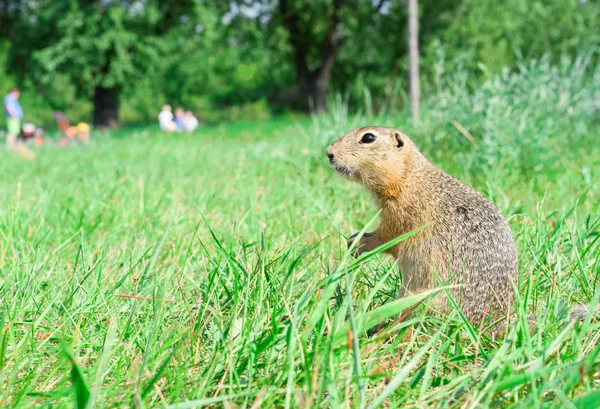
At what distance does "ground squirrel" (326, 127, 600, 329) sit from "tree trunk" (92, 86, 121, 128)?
879 inches

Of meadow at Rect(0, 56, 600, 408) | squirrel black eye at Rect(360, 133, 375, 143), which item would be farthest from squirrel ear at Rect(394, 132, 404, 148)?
meadow at Rect(0, 56, 600, 408)

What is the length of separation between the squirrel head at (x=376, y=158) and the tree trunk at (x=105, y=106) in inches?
875

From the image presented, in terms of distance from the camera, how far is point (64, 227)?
2939 millimetres

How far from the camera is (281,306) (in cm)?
169

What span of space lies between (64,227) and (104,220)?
212 mm

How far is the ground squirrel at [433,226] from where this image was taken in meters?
1.88

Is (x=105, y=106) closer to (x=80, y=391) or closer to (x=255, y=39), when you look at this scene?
(x=255, y=39)

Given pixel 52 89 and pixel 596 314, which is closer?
pixel 596 314

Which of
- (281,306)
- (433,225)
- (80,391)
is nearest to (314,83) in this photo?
(433,225)

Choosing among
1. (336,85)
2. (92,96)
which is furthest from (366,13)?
(92,96)

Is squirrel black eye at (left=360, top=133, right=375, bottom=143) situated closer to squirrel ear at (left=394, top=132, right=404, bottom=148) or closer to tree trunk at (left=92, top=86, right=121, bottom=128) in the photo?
squirrel ear at (left=394, top=132, right=404, bottom=148)

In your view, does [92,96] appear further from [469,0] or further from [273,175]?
[273,175]

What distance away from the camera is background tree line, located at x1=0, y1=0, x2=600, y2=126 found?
19344 millimetres

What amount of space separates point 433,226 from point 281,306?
754mm
